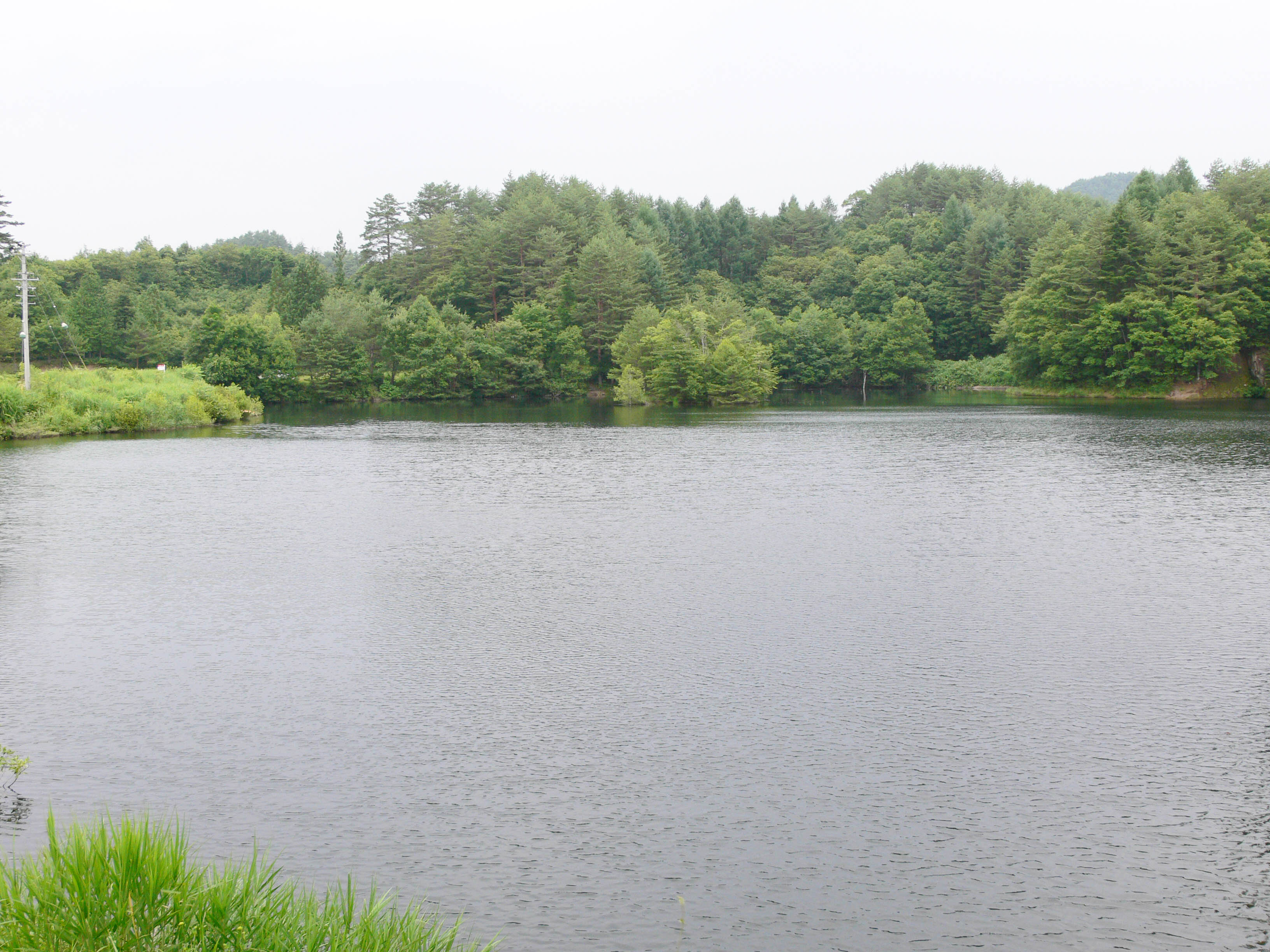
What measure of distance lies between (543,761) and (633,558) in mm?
8872

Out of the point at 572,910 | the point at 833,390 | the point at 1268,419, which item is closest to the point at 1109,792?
the point at 572,910

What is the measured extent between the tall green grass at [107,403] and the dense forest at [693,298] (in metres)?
23.1

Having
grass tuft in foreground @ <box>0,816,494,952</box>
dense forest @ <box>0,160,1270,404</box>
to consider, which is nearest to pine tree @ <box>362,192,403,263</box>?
dense forest @ <box>0,160,1270,404</box>

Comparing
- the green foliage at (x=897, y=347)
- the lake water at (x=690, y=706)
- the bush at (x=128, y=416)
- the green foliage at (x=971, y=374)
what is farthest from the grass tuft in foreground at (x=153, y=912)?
the green foliage at (x=897, y=347)

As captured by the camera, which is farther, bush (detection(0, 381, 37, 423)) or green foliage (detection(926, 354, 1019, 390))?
green foliage (detection(926, 354, 1019, 390))

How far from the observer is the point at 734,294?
118 meters

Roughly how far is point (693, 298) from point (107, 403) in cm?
7281

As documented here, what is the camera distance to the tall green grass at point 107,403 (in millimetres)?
42406

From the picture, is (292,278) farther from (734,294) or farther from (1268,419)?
(1268,419)

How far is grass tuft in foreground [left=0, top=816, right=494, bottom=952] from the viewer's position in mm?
4578

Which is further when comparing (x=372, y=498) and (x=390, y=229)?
(x=390, y=229)

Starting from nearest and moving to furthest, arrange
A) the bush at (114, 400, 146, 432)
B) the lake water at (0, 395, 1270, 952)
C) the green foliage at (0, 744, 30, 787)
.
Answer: the lake water at (0, 395, 1270, 952)
the green foliage at (0, 744, 30, 787)
the bush at (114, 400, 146, 432)

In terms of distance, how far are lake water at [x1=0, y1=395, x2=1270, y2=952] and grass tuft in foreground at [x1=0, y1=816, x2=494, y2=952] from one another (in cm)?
141

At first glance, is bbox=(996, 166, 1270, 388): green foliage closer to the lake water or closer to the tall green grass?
the lake water
